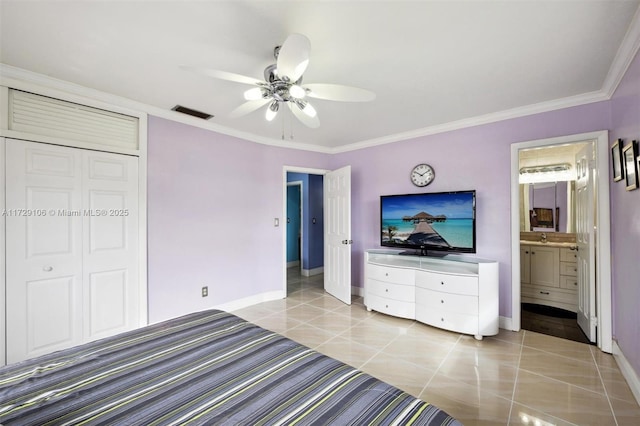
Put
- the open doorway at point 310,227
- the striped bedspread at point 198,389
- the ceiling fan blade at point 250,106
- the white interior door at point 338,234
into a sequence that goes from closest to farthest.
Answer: the striped bedspread at point 198,389
the ceiling fan blade at point 250,106
the white interior door at point 338,234
the open doorway at point 310,227

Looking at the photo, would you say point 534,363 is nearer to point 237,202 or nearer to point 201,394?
point 201,394

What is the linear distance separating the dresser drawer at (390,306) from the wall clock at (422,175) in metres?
1.54

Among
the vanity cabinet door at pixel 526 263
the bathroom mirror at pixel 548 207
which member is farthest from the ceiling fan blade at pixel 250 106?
the bathroom mirror at pixel 548 207

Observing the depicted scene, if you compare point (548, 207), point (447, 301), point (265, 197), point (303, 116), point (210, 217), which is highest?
point (303, 116)

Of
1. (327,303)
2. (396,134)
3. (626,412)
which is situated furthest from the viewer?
(327,303)

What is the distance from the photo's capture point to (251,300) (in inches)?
153

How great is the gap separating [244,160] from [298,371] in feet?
10.1

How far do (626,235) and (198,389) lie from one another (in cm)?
303

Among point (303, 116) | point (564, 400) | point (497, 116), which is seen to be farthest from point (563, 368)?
point (303, 116)

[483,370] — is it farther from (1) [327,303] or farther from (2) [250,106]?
(2) [250,106]

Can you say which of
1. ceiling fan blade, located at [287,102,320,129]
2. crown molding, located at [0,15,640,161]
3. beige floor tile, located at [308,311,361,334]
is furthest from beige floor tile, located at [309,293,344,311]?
ceiling fan blade, located at [287,102,320,129]

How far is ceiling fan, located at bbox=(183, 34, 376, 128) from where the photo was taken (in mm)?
1427

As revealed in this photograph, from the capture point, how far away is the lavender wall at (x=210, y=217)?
9.78 feet

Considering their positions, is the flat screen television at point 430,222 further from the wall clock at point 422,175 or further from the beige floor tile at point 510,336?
the beige floor tile at point 510,336
